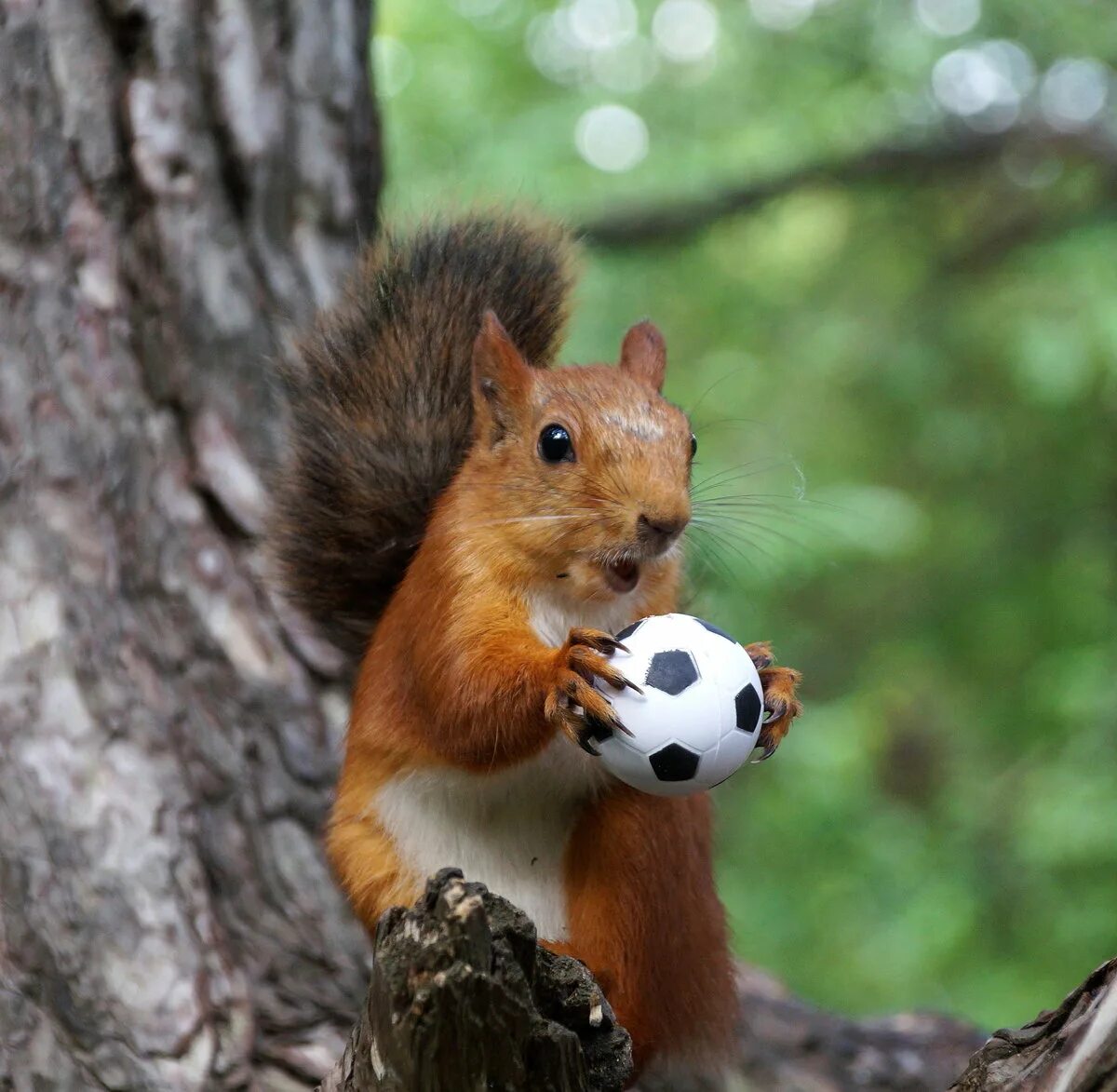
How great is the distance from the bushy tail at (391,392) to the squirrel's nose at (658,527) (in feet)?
1.74

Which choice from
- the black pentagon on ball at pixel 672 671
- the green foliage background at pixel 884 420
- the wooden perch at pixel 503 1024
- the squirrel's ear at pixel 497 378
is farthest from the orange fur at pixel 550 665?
the green foliage background at pixel 884 420

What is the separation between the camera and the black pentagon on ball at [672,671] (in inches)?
62.2

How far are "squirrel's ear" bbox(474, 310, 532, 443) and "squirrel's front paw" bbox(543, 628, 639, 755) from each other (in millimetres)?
464

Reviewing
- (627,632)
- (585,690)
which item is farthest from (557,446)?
(585,690)

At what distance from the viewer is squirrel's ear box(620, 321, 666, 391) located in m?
2.10

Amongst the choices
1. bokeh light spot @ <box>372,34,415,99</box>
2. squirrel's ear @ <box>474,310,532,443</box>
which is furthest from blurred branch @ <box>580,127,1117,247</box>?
squirrel's ear @ <box>474,310,532,443</box>

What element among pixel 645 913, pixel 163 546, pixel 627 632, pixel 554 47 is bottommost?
pixel 645 913

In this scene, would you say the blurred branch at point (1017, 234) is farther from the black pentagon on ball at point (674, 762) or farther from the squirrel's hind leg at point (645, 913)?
the black pentagon on ball at point (674, 762)

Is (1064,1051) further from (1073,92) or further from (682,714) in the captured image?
(1073,92)

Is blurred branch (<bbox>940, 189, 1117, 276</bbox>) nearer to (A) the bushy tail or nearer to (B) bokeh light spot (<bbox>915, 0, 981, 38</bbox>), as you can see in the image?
(B) bokeh light spot (<bbox>915, 0, 981, 38</bbox>)

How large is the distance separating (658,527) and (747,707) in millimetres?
265

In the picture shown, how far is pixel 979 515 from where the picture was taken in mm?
5270

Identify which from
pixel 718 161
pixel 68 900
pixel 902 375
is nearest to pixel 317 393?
pixel 68 900

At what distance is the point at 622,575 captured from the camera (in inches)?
71.1
